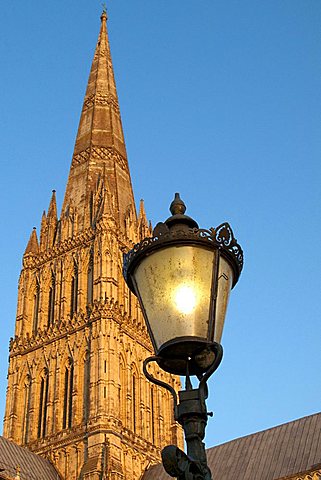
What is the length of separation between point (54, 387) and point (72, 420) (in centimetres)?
242

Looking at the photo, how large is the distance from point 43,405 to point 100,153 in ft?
51.8

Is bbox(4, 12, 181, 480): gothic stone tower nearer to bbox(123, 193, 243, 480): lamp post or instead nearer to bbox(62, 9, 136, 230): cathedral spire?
bbox(62, 9, 136, 230): cathedral spire

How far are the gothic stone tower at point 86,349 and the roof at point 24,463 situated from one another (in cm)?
65

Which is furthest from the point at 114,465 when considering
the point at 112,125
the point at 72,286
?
the point at 112,125

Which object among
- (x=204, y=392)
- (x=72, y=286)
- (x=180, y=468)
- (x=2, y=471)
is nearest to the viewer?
(x=180, y=468)

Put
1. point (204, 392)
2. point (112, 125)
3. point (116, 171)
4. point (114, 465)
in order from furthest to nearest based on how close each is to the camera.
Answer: point (112, 125)
point (116, 171)
point (114, 465)
point (204, 392)

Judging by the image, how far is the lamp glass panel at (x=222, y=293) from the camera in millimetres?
4395

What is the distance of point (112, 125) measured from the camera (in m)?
45.3

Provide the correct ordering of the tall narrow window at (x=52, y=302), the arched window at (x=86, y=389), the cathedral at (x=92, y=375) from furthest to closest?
the tall narrow window at (x=52, y=302), the arched window at (x=86, y=389), the cathedral at (x=92, y=375)

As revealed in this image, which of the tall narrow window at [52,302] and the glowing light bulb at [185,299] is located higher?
the tall narrow window at [52,302]

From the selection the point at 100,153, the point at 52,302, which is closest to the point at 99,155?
the point at 100,153

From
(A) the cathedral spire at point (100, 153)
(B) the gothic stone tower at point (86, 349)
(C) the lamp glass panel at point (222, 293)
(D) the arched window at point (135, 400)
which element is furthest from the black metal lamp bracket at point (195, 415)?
(A) the cathedral spire at point (100, 153)

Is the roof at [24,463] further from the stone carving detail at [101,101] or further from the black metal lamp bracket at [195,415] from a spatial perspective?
the black metal lamp bracket at [195,415]

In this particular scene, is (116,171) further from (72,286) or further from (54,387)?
(54,387)
